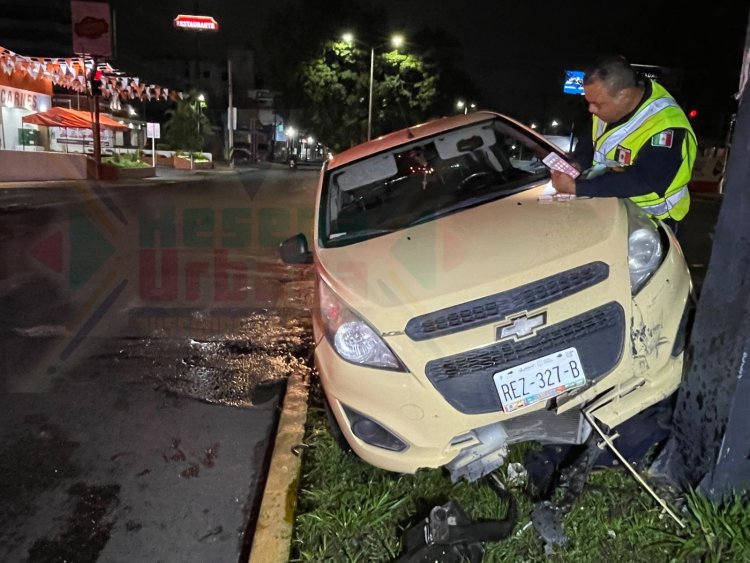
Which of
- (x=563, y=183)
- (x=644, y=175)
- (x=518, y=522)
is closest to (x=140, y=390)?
(x=518, y=522)

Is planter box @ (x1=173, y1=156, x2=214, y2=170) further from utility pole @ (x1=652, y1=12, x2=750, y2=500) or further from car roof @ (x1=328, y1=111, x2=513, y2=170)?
utility pole @ (x1=652, y1=12, x2=750, y2=500)

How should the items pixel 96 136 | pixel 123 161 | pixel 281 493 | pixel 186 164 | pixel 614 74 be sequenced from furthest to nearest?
1. pixel 186 164
2. pixel 123 161
3. pixel 96 136
4. pixel 614 74
5. pixel 281 493

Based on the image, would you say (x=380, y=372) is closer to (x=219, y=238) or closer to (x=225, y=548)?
(x=225, y=548)

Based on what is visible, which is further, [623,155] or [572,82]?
[572,82]

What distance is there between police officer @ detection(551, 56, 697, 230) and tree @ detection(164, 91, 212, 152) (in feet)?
135

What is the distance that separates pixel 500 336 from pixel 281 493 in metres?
1.45

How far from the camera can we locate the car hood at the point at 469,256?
2.54m

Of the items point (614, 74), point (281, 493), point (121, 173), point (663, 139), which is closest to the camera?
point (281, 493)

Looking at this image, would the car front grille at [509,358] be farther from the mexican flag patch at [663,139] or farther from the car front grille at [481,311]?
the mexican flag patch at [663,139]

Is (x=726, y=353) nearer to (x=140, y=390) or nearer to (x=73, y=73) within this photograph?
(x=140, y=390)

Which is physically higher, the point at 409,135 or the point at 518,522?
the point at 409,135

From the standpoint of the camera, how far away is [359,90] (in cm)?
3394

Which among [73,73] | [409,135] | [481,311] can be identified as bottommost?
[481,311]

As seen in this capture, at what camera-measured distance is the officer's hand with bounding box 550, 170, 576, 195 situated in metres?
3.23
